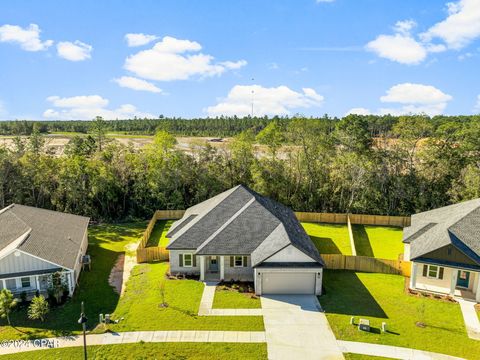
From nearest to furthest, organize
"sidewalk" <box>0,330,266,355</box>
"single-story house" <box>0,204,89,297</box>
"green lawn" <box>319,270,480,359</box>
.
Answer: "sidewalk" <box>0,330,266,355</box> → "green lawn" <box>319,270,480,359</box> → "single-story house" <box>0,204,89,297</box>

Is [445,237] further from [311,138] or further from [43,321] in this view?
[43,321]

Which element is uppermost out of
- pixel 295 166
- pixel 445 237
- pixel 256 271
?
pixel 295 166

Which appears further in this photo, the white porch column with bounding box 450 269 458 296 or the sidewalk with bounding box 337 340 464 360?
the white porch column with bounding box 450 269 458 296

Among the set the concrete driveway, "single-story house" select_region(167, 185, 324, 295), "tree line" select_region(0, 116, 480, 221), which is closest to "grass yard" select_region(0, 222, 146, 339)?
"single-story house" select_region(167, 185, 324, 295)

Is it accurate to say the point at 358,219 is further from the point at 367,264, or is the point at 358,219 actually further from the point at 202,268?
the point at 202,268

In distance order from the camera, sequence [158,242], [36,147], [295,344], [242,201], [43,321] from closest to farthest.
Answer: [295,344] → [43,321] → [242,201] → [158,242] → [36,147]

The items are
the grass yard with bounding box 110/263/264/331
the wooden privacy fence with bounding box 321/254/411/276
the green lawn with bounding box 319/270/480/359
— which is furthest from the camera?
the wooden privacy fence with bounding box 321/254/411/276

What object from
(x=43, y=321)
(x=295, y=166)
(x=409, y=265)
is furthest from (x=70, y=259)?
(x=295, y=166)

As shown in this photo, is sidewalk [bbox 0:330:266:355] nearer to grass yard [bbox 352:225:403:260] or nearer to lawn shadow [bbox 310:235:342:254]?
lawn shadow [bbox 310:235:342:254]

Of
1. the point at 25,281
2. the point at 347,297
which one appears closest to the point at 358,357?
the point at 347,297
